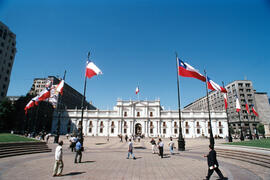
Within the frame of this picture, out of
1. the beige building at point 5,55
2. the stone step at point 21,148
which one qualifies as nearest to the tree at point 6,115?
the beige building at point 5,55

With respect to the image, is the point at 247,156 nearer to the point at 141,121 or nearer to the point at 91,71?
the point at 91,71

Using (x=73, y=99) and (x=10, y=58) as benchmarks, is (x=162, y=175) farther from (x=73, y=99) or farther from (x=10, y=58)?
(x=73, y=99)

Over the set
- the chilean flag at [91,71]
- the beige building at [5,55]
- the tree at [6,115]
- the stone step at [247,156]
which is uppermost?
the beige building at [5,55]

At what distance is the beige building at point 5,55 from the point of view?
151 ft

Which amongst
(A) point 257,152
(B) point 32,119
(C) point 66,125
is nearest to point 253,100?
(A) point 257,152

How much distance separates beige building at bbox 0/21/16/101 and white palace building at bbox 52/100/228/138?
2001cm

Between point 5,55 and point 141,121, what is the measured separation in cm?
5157

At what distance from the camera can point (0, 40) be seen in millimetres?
45594

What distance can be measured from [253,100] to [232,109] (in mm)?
9194

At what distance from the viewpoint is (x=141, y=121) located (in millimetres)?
57219

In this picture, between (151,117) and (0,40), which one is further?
(151,117)

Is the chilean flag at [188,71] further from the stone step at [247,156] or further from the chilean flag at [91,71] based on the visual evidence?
the chilean flag at [91,71]

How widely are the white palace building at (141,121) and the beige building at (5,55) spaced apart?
65.7 feet

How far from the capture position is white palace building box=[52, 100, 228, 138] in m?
54.6
